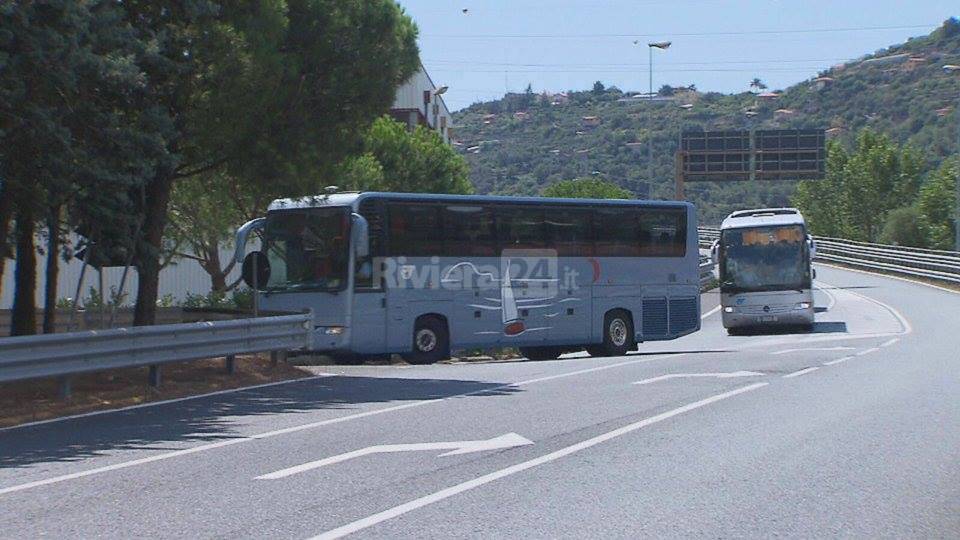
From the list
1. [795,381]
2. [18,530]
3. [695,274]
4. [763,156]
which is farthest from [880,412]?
[763,156]

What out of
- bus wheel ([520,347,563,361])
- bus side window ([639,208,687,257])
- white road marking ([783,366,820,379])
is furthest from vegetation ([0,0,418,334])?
bus wheel ([520,347,563,361])

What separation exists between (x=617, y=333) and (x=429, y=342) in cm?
516

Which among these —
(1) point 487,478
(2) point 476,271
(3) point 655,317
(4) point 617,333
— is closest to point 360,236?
(2) point 476,271

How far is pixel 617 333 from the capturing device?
94.5 ft

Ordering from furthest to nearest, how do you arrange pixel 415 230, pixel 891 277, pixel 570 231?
1. pixel 891 277
2. pixel 570 231
3. pixel 415 230

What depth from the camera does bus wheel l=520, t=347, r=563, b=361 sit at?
29.5 metres

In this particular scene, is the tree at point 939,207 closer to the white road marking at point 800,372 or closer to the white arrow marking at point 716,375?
the white road marking at point 800,372

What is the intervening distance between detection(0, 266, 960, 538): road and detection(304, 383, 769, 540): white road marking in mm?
26

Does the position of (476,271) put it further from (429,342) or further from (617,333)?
(617,333)

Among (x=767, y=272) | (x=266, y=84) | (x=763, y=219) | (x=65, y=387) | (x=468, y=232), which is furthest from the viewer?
(x=763, y=219)

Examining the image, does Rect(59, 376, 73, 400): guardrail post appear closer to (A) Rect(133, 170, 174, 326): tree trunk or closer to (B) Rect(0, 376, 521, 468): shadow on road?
(B) Rect(0, 376, 521, 468): shadow on road

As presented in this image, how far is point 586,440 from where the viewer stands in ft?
40.2

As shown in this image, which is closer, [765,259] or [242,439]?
[242,439]

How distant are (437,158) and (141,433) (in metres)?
37.1
